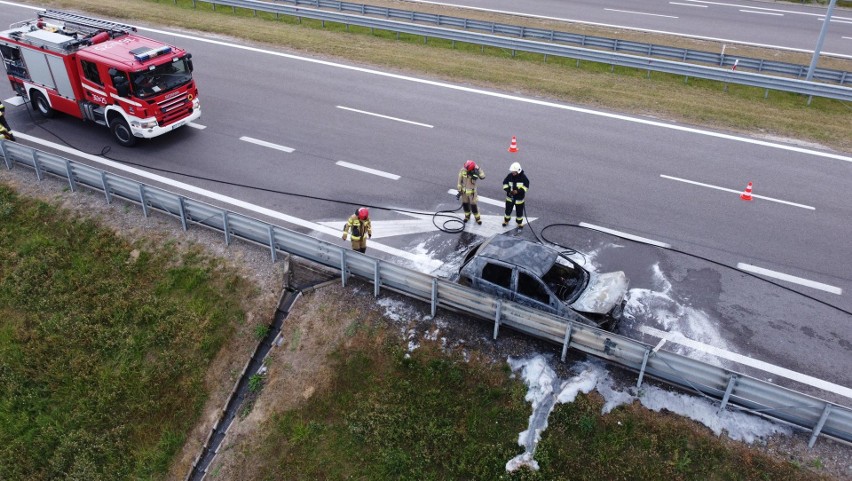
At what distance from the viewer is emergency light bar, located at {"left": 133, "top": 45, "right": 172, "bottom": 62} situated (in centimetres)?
1600

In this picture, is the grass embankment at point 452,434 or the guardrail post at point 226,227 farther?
the guardrail post at point 226,227

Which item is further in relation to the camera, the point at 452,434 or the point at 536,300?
the point at 536,300

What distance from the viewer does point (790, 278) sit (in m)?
12.2

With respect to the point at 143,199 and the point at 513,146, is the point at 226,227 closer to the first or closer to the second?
the point at 143,199

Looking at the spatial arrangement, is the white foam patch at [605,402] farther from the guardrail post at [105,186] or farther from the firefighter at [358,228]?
the guardrail post at [105,186]

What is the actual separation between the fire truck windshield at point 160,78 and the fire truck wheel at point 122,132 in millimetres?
1258

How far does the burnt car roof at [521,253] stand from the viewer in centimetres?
1072

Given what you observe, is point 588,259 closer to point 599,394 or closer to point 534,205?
point 534,205

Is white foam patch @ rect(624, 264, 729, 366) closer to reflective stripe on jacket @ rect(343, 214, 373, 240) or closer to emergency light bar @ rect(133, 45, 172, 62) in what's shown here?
reflective stripe on jacket @ rect(343, 214, 373, 240)

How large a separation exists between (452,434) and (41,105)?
17.2 metres

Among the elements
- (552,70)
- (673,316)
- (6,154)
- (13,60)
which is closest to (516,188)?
(673,316)

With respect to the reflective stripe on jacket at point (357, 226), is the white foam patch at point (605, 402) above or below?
below

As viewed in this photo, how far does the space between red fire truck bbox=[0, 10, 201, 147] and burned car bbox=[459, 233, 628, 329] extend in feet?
34.9

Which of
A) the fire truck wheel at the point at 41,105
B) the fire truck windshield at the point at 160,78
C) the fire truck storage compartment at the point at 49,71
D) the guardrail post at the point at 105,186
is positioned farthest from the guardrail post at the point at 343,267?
the fire truck wheel at the point at 41,105
